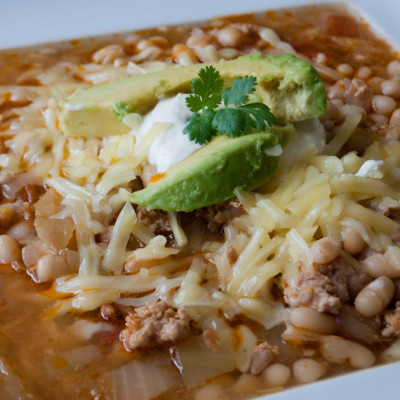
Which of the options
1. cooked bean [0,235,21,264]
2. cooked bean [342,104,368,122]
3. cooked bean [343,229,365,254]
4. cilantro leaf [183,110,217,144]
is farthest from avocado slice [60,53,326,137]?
cooked bean [0,235,21,264]

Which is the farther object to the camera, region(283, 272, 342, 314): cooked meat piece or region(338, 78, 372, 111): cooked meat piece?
region(338, 78, 372, 111): cooked meat piece

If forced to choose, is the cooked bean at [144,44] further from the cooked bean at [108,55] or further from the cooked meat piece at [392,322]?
the cooked meat piece at [392,322]

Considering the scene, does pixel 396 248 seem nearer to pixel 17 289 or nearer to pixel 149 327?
pixel 149 327

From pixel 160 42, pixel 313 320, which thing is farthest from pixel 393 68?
pixel 313 320

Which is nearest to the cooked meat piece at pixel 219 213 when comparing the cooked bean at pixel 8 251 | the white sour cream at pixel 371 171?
the white sour cream at pixel 371 171

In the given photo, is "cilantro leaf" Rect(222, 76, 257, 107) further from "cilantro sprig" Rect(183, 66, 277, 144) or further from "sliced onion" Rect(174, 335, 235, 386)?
"sliced onion" Rect(174, 335, 235, 386)

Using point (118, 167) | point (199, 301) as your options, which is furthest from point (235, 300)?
point (118, 167)
